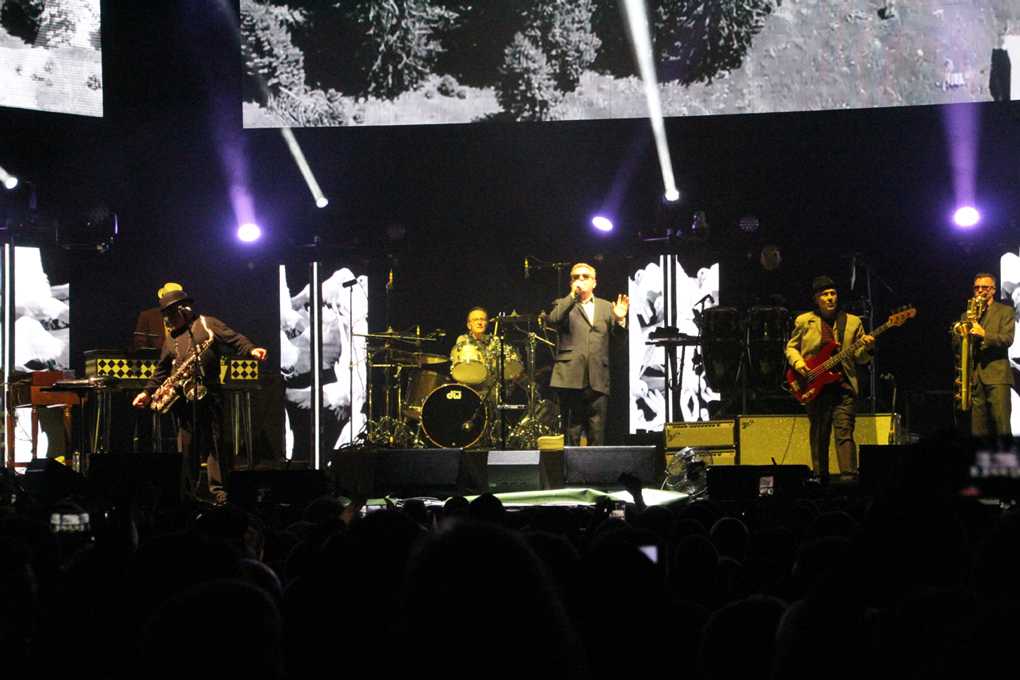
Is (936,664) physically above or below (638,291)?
below

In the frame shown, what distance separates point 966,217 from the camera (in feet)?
44.8

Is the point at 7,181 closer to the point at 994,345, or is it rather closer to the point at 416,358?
the point at 416,358

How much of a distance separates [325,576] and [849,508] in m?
4.04

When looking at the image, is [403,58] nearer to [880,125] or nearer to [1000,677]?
[880,125]

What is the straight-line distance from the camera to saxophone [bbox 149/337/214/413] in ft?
34.4

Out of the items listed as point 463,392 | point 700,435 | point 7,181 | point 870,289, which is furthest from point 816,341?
point 7,181

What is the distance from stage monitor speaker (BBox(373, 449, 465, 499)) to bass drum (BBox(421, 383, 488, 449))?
A: 6.41 feet

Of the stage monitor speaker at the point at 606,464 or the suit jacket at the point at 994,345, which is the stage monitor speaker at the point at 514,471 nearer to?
the stage monitor speaker at the point at 606,464

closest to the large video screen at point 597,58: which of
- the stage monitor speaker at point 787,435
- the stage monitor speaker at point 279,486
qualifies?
the stage monitor speaker at point 787,435

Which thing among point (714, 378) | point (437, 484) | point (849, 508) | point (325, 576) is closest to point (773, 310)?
point (714, 378)

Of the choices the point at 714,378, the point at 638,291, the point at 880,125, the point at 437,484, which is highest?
the point at 880,125

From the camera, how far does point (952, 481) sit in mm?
1768

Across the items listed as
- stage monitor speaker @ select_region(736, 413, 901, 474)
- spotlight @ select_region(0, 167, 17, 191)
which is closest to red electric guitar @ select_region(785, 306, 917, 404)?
stage monitor speaker @ select_region(736, 413, 901, 474)

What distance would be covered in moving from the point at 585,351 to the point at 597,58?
3.23m
